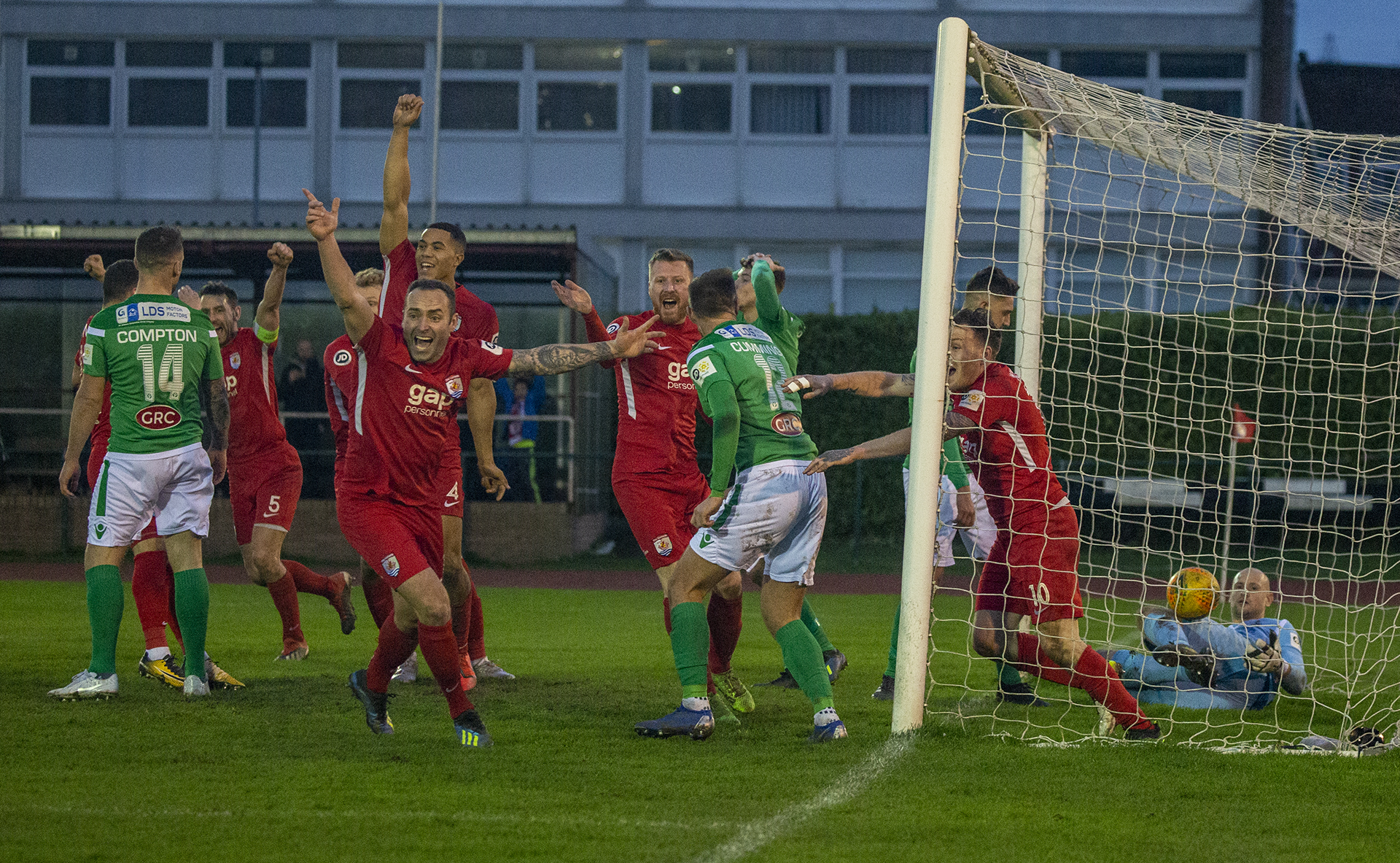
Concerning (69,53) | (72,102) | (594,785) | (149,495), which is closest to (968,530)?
(594,785)

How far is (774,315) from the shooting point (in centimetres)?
629

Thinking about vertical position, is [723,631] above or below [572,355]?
below

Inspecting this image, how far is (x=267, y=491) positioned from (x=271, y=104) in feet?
58.7

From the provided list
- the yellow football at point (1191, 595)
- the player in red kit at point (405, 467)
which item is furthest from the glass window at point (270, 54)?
the yellow football at point (1191, 595)

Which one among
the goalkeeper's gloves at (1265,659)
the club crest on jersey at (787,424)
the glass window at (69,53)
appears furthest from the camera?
the glass window at (69,53)

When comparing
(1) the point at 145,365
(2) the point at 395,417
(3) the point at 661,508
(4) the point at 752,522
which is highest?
(1) the point at 145,365

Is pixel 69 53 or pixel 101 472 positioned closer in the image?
pixel 101 472

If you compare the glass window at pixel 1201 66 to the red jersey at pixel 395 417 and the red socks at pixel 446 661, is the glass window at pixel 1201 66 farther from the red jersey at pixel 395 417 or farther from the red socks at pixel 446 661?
the red socks at pixel 446 661

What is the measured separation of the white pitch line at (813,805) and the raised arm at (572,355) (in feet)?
6.77

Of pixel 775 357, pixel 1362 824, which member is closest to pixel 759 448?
pixel 775 357

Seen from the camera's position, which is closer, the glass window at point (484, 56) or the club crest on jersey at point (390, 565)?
the club crest on jersey at point (390, 565)

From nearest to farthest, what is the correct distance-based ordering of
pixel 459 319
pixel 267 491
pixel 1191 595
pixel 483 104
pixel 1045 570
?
1. pixel 1045 570
2. pixel 1191 595
3. pixel 459 319
4. pixel 267 491
5. pixel 483 104

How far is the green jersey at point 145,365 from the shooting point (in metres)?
6.34

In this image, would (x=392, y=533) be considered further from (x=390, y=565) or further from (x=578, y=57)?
(x=578, y=57)
